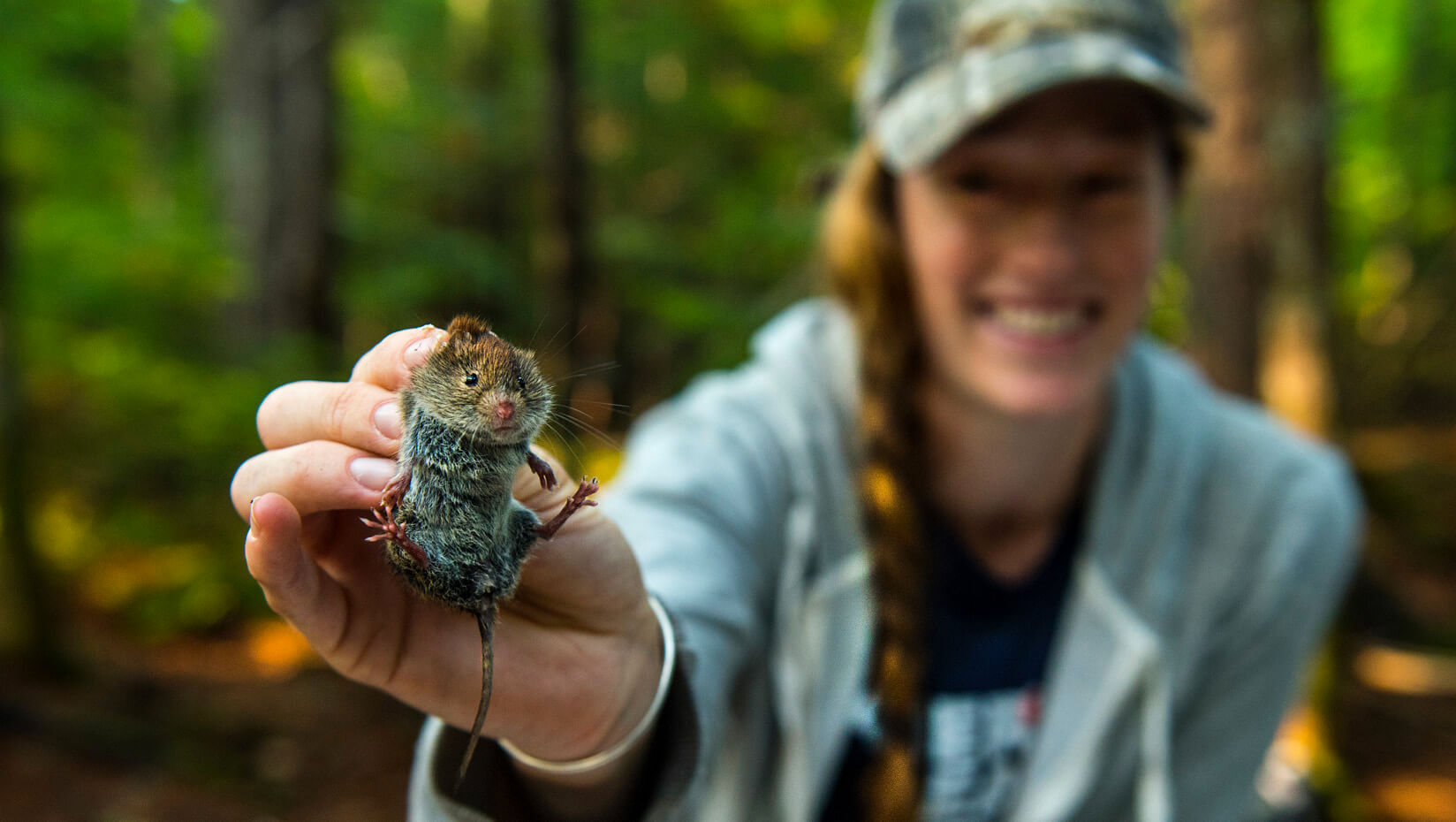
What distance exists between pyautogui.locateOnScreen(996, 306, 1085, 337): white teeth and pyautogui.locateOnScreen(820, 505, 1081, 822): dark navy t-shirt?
779 millimetres

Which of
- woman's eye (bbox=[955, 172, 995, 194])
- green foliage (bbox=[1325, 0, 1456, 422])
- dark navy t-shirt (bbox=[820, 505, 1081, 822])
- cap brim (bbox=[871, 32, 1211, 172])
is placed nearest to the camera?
cap brim (bbox=[871, 32, 1211, 172])

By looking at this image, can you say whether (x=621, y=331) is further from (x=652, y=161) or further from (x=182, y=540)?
(x=182, y=540)

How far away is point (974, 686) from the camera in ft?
9.32

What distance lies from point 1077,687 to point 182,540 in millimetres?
5429

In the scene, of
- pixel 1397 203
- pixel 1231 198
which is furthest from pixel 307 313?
pixel 1397 203

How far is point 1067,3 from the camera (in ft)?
8.48

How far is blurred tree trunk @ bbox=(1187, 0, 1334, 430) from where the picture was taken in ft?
16.8

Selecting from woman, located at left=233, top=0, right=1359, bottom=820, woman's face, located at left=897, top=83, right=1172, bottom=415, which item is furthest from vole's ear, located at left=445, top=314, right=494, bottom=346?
woman's face, located at left=897, top=83, right=1172, bottom=415

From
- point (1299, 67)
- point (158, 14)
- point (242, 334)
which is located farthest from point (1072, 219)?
point (158, 14)

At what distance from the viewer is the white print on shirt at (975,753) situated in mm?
2734

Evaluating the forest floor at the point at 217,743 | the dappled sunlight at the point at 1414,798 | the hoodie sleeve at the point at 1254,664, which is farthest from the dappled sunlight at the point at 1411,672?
the hoodie sleeve at the point at 1254,664

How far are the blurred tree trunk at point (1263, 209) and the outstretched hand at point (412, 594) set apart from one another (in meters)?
5.05

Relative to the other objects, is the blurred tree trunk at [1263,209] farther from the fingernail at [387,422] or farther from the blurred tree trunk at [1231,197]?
the fingernail at [387,422]

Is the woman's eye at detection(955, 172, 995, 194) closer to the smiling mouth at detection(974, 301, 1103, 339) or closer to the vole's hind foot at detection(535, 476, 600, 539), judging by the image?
the smiling mouth at detection(974, 301, 1103, 339)
